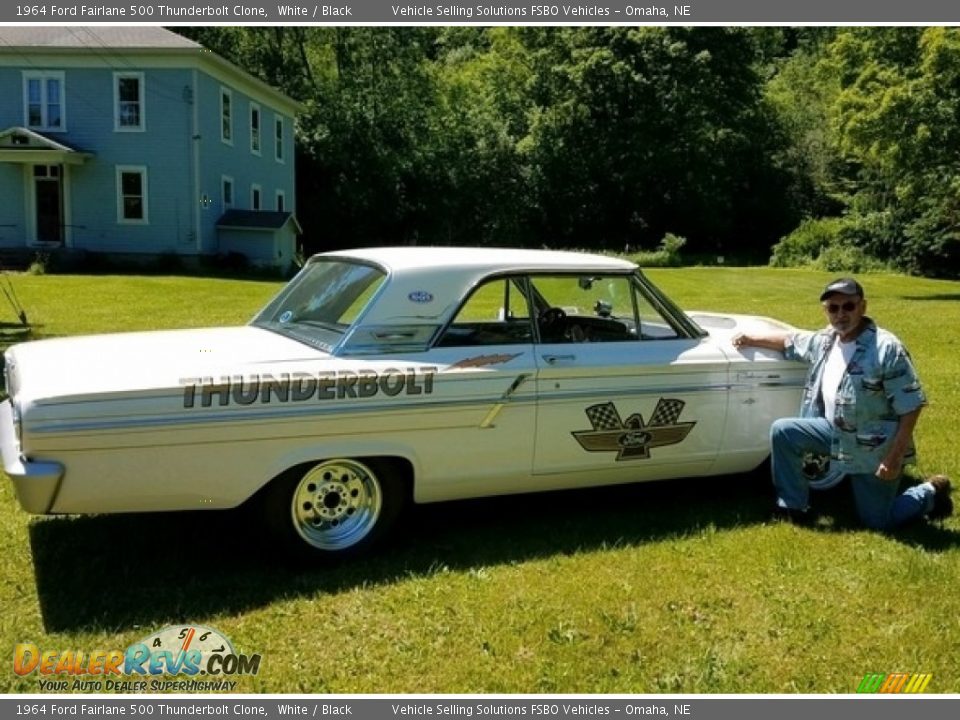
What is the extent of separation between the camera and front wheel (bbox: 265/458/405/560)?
4918 mm

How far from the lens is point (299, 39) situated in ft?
156

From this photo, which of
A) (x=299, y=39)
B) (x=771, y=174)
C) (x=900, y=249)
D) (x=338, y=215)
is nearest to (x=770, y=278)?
(x=900, y=249)

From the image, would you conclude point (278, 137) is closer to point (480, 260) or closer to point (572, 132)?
point (572, 132)

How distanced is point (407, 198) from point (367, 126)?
430 centimetres

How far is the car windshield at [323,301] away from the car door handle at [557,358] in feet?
3.39

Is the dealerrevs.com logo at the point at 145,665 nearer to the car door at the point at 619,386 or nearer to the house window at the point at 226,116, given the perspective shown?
the car door at the point at 619,386

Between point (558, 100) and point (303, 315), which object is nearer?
point (303, 315)

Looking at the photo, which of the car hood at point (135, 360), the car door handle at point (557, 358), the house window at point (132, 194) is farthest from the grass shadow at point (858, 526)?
the house window at point (132, 194)

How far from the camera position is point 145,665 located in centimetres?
406

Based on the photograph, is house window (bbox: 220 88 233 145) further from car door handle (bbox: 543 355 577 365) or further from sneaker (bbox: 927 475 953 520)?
sneaker (bbox: 927 475 953 520)

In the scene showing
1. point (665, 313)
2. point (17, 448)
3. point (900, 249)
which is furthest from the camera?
point (900, 249)

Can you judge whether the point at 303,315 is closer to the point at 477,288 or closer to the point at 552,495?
the point at 477,288

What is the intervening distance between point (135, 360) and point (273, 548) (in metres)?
1.20

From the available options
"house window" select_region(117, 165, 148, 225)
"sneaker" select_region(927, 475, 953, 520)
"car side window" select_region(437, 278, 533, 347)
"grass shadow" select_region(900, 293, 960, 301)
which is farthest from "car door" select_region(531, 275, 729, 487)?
"house window" select_region(117, 165, 148, 225)
